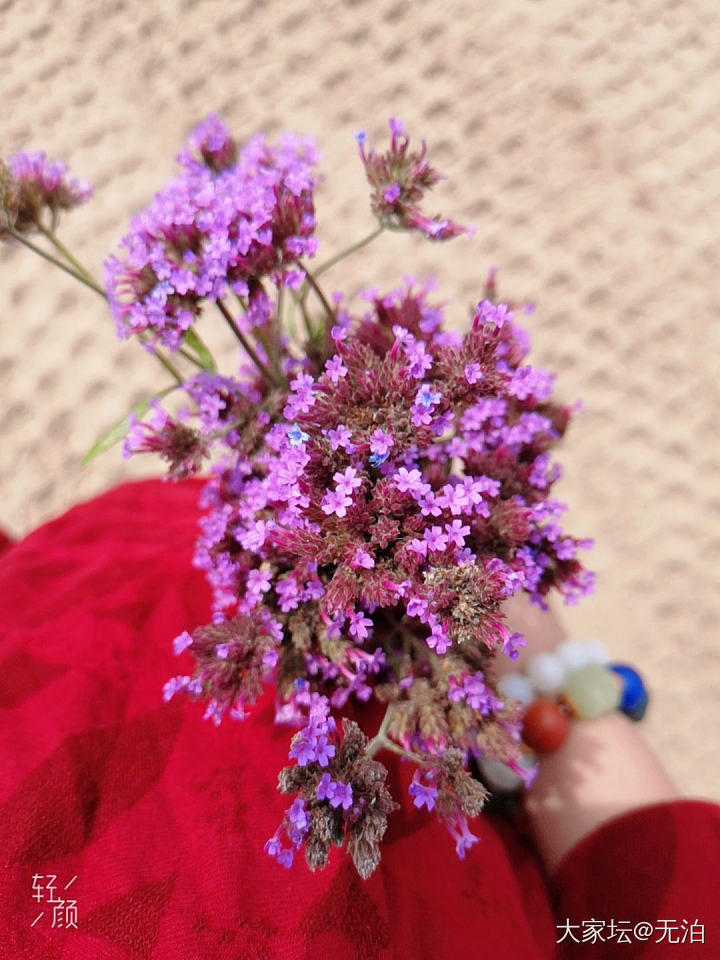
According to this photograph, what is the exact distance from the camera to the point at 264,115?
6.21 ft

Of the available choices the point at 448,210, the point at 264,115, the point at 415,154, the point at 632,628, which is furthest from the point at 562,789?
the point at 264,115

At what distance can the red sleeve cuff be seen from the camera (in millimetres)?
677

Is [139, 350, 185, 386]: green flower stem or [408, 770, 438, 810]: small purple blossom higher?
[139, 350, 185, 386]: green flower stem

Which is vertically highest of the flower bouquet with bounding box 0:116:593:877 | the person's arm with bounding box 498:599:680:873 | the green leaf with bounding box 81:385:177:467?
the green leaf with bounding box 81:385:177:467

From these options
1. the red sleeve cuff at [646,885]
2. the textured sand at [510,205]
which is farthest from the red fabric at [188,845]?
the textured sand at [510,205]

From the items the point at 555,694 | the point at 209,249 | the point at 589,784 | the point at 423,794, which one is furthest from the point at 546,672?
the point at 209,249

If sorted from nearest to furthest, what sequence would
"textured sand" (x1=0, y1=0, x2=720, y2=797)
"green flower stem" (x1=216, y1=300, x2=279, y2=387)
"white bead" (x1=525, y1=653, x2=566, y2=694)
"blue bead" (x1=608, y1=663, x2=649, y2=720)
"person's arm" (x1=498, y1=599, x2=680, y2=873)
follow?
"green flower stem" (x1=216, y1=300, x2=279, y2=387) < "person's arm" (x1=498, y1=599, x2=680, y2=873) < "white bead" (x1=525, y1=653, x2=566, y2=694) < "blue bead" (x1=608, y1=663, x2=649, y2=720) < "textured sand" (x1=0, y1=0, x2=720, y2=797)

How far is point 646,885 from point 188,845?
0.45 metres

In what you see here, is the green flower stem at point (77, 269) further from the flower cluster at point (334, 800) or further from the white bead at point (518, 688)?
the white bead at point (518, 688)

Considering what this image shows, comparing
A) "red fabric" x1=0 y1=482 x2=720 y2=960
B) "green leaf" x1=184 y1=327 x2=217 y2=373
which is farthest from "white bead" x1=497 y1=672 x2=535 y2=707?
"green leaf" x1=184 y1=327 x2=217 y2=373

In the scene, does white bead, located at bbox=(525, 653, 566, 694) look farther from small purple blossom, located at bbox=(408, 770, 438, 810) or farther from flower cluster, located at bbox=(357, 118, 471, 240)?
flower cluster, located at bbox=(357, 118, 471, 240)

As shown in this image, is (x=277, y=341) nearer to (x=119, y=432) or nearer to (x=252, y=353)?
(x=252, y=353)

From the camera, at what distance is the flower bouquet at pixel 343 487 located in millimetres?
505

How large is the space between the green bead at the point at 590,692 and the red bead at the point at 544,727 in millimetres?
33
